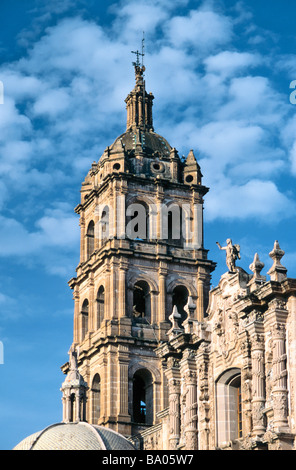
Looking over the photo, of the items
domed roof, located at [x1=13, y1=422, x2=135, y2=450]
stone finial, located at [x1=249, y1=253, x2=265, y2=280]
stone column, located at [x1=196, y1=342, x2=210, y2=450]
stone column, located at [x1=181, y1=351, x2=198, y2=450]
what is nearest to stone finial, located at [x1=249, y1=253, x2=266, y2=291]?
stone finial, located at [x1=249, y1=253, x2=265, y2=280]

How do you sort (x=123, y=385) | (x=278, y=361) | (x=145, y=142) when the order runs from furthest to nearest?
(x=145, y=142) → (x=123, y=385) → (x=278, y=361)

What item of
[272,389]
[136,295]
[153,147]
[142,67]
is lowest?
[272,389]

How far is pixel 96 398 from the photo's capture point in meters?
72.5

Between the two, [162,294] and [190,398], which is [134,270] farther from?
[190,398]

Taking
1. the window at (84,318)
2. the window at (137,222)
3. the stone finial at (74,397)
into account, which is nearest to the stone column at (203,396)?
the stone finial at (74,397)

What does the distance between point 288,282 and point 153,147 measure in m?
27.1

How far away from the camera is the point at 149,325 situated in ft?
236

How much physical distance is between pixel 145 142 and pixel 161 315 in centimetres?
1192

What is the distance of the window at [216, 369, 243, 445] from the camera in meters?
56.2

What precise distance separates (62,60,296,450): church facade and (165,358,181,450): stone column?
73 mm

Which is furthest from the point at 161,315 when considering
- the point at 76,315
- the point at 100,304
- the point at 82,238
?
the point at 82,238
